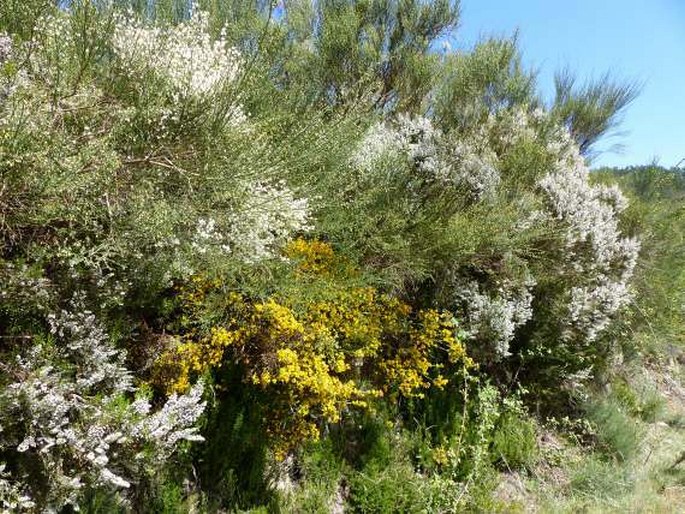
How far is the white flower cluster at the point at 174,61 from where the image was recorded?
122 inches

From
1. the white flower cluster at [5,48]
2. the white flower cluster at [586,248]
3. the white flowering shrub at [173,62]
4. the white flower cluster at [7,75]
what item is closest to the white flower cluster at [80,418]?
the white flower cluster at [7,75]

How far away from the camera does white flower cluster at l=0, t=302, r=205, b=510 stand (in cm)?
223

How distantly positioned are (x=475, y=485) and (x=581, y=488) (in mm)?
1137

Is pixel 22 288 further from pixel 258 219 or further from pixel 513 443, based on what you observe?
pixel 513 443

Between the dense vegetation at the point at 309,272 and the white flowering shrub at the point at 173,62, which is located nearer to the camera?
the dense vegetation at the point at 309,272

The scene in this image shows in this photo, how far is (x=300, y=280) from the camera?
349cm

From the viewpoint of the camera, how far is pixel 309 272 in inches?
146

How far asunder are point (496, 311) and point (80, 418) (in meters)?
3.21

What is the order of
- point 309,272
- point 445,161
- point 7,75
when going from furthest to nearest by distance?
1. point 445,161
2. point 309,272
3. point 7,75

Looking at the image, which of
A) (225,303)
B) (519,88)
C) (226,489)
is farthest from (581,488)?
(519,88)

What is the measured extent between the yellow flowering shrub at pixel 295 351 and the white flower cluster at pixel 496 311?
2.64ft

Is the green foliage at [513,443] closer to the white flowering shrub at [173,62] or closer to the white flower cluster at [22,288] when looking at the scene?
the white flowering shrub at [173,62]

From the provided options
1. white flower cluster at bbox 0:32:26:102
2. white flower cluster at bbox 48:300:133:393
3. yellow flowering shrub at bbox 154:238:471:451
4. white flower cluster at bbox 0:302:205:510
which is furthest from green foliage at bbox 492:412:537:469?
white flower cluster at bbox 0:32:26:102

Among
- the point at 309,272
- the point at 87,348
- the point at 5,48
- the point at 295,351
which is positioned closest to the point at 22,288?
the point at 87,348
